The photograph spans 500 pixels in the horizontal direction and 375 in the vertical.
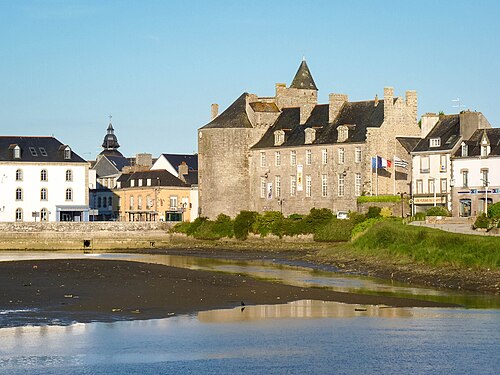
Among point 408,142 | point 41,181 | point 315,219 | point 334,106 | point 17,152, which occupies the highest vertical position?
point 334,106

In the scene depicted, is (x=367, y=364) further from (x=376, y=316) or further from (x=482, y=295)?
(x=482, y=295)

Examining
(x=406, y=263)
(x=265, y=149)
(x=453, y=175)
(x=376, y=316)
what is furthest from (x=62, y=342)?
(x=265, y=149)

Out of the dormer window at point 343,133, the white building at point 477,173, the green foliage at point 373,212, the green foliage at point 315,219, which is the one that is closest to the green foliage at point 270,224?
the green foliage at point 315,219

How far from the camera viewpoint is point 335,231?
236ft

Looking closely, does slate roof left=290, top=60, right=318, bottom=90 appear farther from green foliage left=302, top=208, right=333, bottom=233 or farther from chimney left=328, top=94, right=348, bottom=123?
A: green foliage left=302, top=208, right=333, bottom=233

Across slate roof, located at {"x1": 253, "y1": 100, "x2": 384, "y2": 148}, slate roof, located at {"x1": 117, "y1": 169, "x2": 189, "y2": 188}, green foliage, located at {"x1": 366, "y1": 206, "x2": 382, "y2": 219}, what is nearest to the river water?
green foliage, located at {"x1": 366, "y1": 206, "x2": 382, "y2": 219}

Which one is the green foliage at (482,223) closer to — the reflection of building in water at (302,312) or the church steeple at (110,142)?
the reflection of building in water at (302,312)

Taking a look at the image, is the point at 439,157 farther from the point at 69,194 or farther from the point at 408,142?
the point at 69,194

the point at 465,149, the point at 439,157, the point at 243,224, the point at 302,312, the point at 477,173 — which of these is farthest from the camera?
the point at 243,224

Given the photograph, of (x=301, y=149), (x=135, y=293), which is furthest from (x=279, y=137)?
(x=135, y=293)

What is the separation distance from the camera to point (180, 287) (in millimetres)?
38344

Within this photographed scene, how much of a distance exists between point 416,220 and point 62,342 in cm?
4223

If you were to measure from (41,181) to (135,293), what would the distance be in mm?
57786

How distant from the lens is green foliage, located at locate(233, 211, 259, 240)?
266 ft
